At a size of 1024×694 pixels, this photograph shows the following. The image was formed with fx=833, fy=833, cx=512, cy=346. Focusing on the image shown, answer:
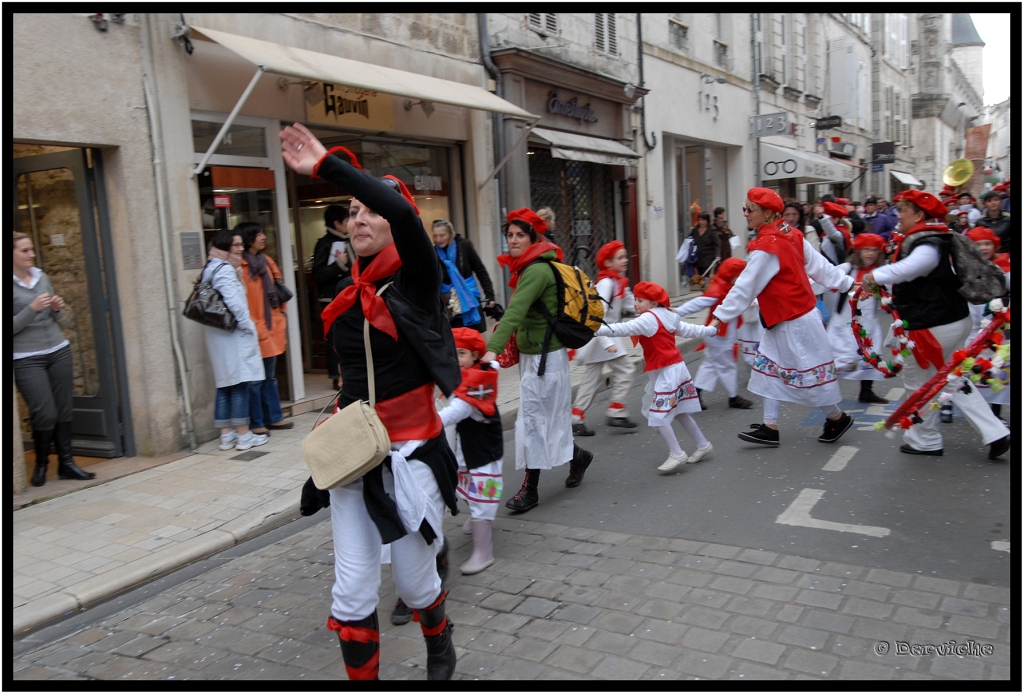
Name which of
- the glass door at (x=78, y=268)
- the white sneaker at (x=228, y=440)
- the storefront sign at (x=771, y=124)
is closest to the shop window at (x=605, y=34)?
the storefront sign at (x=771, y=124)

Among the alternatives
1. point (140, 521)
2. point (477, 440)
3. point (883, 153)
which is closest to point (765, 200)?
point (477, 440)

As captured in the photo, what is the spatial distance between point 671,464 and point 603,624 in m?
2.46

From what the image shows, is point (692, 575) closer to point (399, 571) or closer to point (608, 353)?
point (399, 571)

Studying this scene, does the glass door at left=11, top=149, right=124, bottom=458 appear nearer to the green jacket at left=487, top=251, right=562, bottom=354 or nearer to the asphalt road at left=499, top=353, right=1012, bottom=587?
the asphalt road at left=499, top=353, right=1012, bottom=587

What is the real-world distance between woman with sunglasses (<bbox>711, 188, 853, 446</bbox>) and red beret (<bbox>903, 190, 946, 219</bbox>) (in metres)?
0.86

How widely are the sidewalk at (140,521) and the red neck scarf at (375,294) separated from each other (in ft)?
8.64

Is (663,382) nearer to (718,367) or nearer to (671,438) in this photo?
(671,438)

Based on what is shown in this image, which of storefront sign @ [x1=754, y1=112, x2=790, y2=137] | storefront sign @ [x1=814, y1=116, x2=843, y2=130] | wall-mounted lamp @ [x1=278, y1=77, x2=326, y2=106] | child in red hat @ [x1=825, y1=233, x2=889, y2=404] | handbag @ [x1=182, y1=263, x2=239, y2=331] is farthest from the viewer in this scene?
storefront sign @ [x1=814, y1=116, x2=843, y2=130]

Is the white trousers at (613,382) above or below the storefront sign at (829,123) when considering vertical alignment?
below

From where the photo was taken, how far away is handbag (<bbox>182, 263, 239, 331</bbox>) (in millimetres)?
6926

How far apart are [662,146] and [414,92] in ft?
32.0

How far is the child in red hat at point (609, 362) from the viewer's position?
24.1 ft

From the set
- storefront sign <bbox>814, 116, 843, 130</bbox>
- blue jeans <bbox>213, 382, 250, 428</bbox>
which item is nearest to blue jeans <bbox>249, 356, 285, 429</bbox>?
blue jeans <bbox>213, 382, 250, 428</bbox>

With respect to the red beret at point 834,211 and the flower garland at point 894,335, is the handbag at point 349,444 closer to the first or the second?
the flower garland at point 894,335
